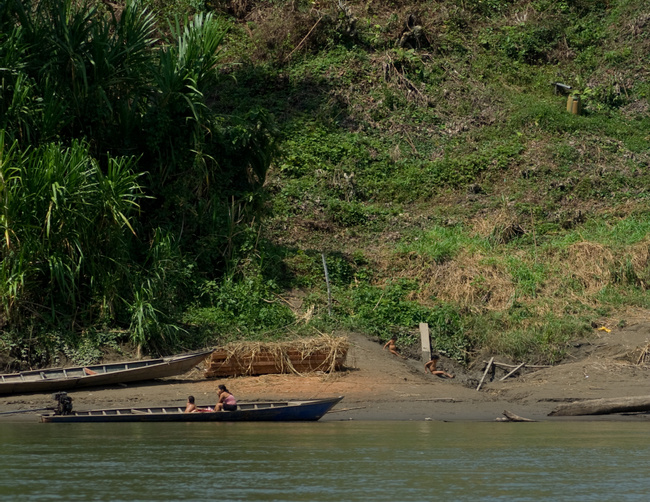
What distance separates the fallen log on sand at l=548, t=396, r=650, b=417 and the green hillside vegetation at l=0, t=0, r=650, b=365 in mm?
3015

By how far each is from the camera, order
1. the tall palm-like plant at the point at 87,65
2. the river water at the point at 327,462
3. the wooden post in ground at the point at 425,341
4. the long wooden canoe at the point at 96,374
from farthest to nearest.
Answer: the tall palm-like plant at the point at 87,65 → the wooden post in ground at the point at 425,341 → the long wooden canoe at the point at 96,374 → the river water at the point at 327,462

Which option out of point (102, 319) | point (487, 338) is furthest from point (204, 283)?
point (487, 338)

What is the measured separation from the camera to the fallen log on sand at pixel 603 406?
12.8 m

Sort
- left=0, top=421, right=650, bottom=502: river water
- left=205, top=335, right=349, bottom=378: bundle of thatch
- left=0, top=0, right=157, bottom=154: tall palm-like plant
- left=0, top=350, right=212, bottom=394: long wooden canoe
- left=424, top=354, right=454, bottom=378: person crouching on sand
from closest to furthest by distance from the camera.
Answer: left=0, top=421, right=650, bottom=502: river water → left=0, top=350, right=212, bottom=394: long wooden canoe → left=205, top=335, right=349, bottom=378: bundle of thatch → left=424, top=354, right=454, bottom=378: person crouching on sand → left=0, top=0, right=157, bottom=154: tall palm-like plant

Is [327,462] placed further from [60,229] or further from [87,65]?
[87,65]

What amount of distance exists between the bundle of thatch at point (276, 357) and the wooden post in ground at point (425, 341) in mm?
1952

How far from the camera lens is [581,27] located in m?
28.6

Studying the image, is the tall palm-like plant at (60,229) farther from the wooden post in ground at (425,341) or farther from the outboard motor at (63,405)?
the wooden post in ground at (425,341)

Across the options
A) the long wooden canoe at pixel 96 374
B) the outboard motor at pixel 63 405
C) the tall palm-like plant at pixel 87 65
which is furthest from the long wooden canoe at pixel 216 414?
the tall palm-like plant at pixel 87 65

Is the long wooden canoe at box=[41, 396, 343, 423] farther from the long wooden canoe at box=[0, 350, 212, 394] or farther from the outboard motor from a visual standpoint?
the long wooden canoe at box=[0, 350, 212, 394]

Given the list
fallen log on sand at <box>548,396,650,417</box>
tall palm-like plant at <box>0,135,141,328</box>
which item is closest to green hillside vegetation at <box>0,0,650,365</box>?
tall palm-like plant at <box>0,135,141,328</box>

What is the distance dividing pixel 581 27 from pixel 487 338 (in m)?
15.3

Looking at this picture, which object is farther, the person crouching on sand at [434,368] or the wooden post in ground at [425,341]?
the wooden post in ground at [425,341]

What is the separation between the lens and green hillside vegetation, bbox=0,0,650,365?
15883mm
